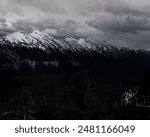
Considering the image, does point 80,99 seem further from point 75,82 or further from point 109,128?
point 109,128

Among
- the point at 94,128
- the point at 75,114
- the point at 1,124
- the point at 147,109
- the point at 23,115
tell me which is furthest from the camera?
the point at 23,115

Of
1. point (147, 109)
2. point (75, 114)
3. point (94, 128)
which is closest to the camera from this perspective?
point (94, 128)

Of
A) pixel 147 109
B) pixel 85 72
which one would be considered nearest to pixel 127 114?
pixel 147 109

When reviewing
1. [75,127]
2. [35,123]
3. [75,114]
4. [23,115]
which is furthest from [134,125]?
[23,115]

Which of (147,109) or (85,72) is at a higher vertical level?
(85,72)

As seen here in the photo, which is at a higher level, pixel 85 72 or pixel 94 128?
pixel 85 72

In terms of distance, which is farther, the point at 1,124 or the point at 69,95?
the point at 69,95

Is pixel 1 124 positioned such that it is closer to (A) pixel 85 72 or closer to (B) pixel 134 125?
(B) pixel 134 125

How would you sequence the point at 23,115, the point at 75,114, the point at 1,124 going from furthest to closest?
the point at 23,115, the point at 75,114, the point at 1,124

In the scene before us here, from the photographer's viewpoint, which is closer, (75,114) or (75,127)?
(75,127)
